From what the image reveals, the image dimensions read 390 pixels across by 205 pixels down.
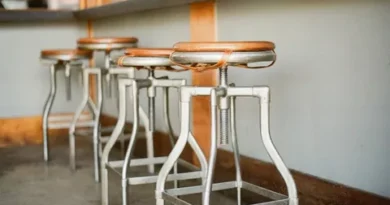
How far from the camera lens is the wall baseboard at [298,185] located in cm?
230

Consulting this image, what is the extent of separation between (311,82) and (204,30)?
933 millimetres

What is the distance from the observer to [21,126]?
4.98 meters

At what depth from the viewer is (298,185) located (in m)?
2.61

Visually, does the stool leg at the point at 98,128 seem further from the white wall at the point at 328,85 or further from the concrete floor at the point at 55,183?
the white wall at the point at 328,85

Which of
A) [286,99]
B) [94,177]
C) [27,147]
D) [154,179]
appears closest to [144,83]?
[154,179]

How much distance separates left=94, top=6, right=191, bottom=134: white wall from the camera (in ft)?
11.9

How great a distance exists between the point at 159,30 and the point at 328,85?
1696 mm

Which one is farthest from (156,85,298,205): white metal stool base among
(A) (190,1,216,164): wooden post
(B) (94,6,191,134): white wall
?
(B) (94,6,191,134): white wall

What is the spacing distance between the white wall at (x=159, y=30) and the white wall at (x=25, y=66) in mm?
645

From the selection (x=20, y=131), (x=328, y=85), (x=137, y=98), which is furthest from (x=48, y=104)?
(x=328, y=85)

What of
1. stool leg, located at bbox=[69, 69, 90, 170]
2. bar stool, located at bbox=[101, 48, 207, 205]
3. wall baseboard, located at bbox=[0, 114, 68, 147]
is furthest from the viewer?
wall baseboard, located at bbox=[0, 114, 68, 147]

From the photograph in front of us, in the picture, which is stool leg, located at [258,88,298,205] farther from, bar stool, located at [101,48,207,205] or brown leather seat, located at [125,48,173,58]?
brown leather seat, located at [125,48,173,58]

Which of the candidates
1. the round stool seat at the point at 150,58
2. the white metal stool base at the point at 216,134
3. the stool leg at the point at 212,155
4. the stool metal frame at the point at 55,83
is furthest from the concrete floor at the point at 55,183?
the stool leg at the point at 212,155

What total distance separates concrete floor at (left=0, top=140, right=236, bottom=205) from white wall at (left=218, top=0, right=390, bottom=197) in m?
0.58
